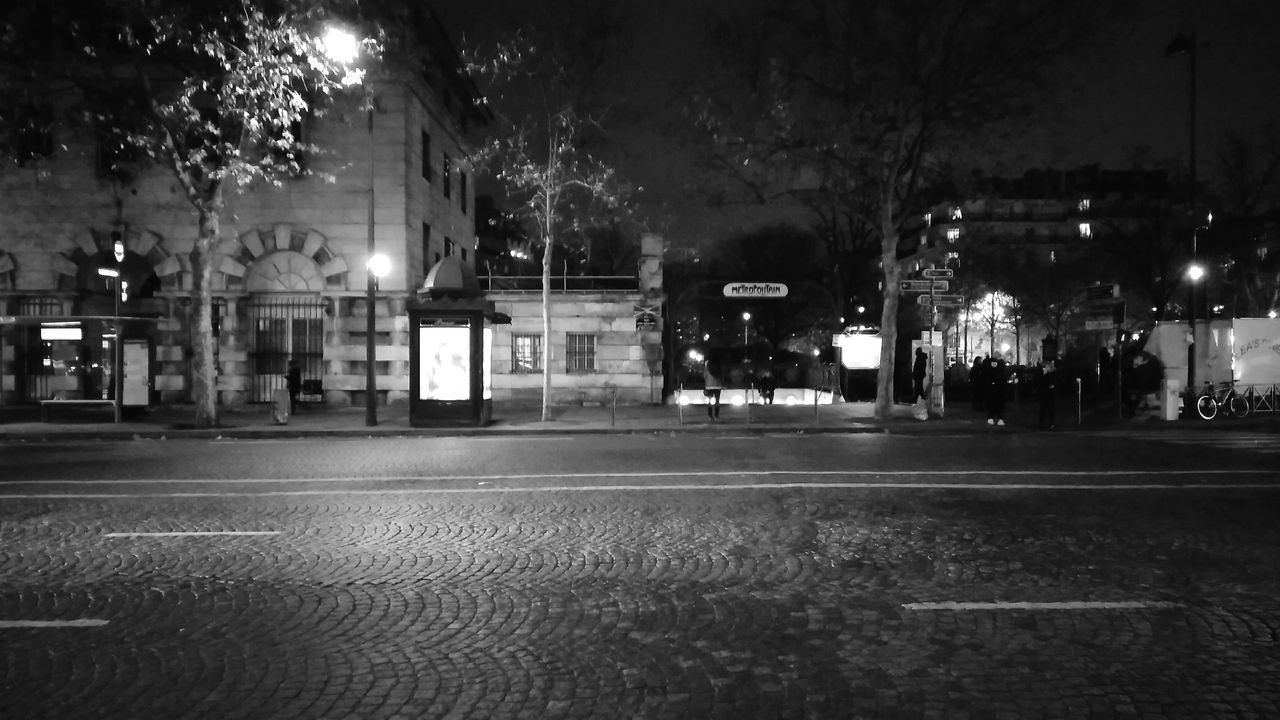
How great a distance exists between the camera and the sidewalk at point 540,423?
68.2ft

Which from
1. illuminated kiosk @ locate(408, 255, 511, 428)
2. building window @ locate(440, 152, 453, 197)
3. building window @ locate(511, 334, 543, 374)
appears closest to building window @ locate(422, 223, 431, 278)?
building window @ locate(440, 152, 453, 197)

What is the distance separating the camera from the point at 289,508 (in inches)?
404

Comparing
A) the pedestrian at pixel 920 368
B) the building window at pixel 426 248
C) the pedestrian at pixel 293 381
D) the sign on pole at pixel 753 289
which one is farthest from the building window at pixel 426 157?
the pedestrian at pixel 920 368

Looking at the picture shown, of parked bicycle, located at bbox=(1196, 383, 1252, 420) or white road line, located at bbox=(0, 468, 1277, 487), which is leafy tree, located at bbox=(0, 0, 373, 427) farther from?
parked bicycle, located at bbox=(1196, 383, 1252, 420)

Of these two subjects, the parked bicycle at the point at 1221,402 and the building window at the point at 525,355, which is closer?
the parked bicycle at the point at 1221,402

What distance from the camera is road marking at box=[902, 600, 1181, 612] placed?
245 inches

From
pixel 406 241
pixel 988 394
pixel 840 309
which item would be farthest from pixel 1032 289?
pixel 406 241

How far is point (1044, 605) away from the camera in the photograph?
6281 mm

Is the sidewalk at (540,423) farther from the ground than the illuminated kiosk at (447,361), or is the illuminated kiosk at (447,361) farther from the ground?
the illuminated kiosk at (447,361)

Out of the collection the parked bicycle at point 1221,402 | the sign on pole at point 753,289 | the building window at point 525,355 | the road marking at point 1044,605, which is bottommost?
the road marking at point 1044,605

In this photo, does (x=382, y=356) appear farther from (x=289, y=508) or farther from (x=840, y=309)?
(x=840, y=309)

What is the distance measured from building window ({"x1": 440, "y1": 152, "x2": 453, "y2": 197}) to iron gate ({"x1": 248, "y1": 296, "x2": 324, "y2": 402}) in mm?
7332

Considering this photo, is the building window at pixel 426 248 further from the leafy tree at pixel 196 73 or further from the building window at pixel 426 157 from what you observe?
the leafy tree at pixel 196 73

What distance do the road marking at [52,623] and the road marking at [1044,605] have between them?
5.71 meters
